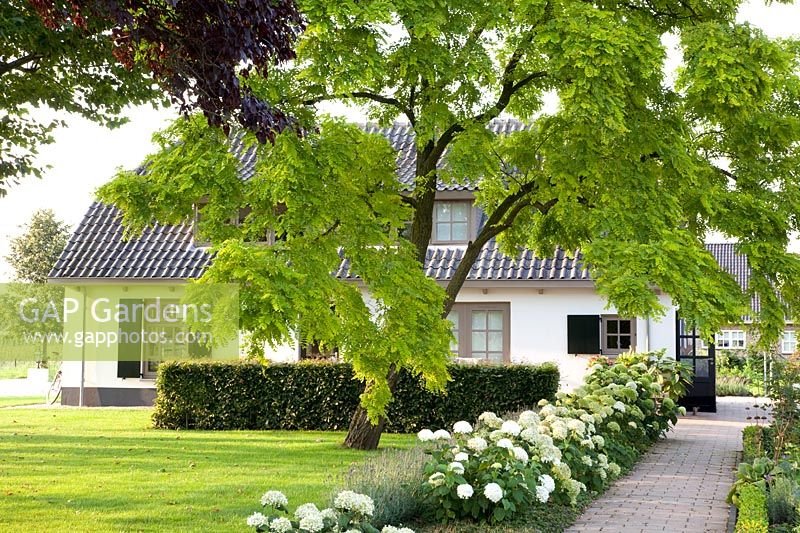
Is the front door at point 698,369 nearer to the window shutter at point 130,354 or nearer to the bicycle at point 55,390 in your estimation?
the window shutter at point 130,354

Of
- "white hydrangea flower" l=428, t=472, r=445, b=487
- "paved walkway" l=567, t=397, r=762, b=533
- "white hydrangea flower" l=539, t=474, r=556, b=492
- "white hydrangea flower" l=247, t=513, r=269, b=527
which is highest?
"white hydrangea flower" l=247, t=513, r=269, b=527

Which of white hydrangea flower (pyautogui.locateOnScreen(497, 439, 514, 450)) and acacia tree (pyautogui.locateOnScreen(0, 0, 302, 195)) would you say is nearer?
acacia tree (pyautogui.locateOnScreen(0, 0, 302, 195))

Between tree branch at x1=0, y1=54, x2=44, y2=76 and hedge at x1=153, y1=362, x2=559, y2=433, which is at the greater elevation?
tree branch at x1=0, y1=54, x2=44, y2=76

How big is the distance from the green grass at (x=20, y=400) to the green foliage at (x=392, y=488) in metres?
18.2

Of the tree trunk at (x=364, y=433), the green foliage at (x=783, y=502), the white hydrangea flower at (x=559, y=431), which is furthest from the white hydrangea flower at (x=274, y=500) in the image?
the tree trunk at (x=364, y=433)

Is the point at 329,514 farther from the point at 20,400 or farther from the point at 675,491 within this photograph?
the point at 20,400

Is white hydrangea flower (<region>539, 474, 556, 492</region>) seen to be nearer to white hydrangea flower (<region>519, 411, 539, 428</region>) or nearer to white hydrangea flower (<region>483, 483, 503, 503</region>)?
white hydrangea flower (<region>483, 483, 503, 503</region>)

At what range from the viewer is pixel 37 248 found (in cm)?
4881

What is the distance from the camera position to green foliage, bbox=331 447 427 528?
850 cm

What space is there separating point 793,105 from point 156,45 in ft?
34.6

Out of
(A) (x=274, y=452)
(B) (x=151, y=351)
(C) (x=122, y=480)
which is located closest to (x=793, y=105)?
(A) (x=274, y=452)

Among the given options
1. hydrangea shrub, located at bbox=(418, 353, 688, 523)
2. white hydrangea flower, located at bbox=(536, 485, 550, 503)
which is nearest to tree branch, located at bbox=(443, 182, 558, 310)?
hydrangea shrub, located at bbox=(418, 353, 688, 523)

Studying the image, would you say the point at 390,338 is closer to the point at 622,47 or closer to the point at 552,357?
the point at 622,47

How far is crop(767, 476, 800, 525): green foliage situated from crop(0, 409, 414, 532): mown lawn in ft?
13.8
